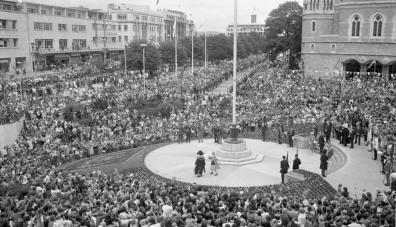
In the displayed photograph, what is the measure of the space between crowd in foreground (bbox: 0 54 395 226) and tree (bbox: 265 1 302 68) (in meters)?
14.0

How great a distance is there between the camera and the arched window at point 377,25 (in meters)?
49.1

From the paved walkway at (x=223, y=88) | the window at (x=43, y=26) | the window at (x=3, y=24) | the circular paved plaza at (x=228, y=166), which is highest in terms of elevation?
the window at (x=43, y=26)

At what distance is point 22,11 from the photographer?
62094 millimetres

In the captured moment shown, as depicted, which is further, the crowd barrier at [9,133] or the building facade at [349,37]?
the building facade at [349,37]

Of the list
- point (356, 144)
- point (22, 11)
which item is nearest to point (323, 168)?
point (356, 144)

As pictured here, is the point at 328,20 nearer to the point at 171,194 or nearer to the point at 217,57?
the point at 217,57

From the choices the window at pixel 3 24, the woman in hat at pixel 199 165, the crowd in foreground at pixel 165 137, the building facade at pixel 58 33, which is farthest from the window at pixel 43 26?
the woman in hat at pixel 199 165

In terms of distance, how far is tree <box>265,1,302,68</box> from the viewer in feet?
225

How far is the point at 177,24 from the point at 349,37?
316 feet

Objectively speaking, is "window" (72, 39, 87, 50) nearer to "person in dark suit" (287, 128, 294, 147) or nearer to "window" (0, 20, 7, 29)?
"window" (0, 20, 7, 29)

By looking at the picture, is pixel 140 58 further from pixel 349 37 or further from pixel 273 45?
pixel 349 37

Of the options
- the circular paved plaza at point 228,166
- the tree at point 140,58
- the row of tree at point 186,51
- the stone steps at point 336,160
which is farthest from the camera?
the row of tree at point 186,51

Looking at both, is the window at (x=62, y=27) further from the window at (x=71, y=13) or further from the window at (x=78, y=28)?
the window at (x=71, y=13)

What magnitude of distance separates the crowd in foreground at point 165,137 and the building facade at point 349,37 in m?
6.83
